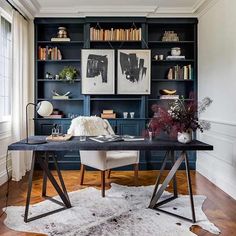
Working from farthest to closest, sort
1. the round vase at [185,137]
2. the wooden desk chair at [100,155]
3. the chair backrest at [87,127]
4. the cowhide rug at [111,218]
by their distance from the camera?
the chair backrest at [87,127], the wooden desk chair at [100,155], the round vase at [185,137], the cowhide rug at [111,218]

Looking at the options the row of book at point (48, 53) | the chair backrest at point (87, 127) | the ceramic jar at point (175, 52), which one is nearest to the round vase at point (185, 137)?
the chair backrest at point (87, 127)

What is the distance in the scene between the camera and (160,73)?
5.07 m

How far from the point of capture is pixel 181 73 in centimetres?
485

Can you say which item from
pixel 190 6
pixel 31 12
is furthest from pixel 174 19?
pixel 31 12

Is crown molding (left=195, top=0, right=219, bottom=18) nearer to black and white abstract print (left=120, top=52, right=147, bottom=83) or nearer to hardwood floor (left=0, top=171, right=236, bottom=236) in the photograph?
black and white abstract print (left=120, top=52, right=147, bottom=83)

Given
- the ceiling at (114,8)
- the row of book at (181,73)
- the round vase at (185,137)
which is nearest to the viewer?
the round vase at (185,137)

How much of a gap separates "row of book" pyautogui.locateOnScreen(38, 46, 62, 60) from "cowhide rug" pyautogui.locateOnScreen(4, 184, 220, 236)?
2509 millimetres

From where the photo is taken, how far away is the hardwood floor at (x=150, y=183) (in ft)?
8.43

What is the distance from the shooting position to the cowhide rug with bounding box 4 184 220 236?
2426 mm

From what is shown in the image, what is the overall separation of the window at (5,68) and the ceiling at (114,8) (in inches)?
16.8

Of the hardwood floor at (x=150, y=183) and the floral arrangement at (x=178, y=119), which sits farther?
the floral arrangement at (x=178, y=119)

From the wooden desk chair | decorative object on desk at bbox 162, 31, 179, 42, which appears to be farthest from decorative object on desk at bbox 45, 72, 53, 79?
decorative object on desk at bbox 162, 31, 179, 42

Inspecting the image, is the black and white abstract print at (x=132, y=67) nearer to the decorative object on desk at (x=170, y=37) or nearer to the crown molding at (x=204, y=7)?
the decorative object on desk at (x=170, y=37)

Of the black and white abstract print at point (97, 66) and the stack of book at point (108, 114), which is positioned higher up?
the black and white abstract print at point (97, 66)
